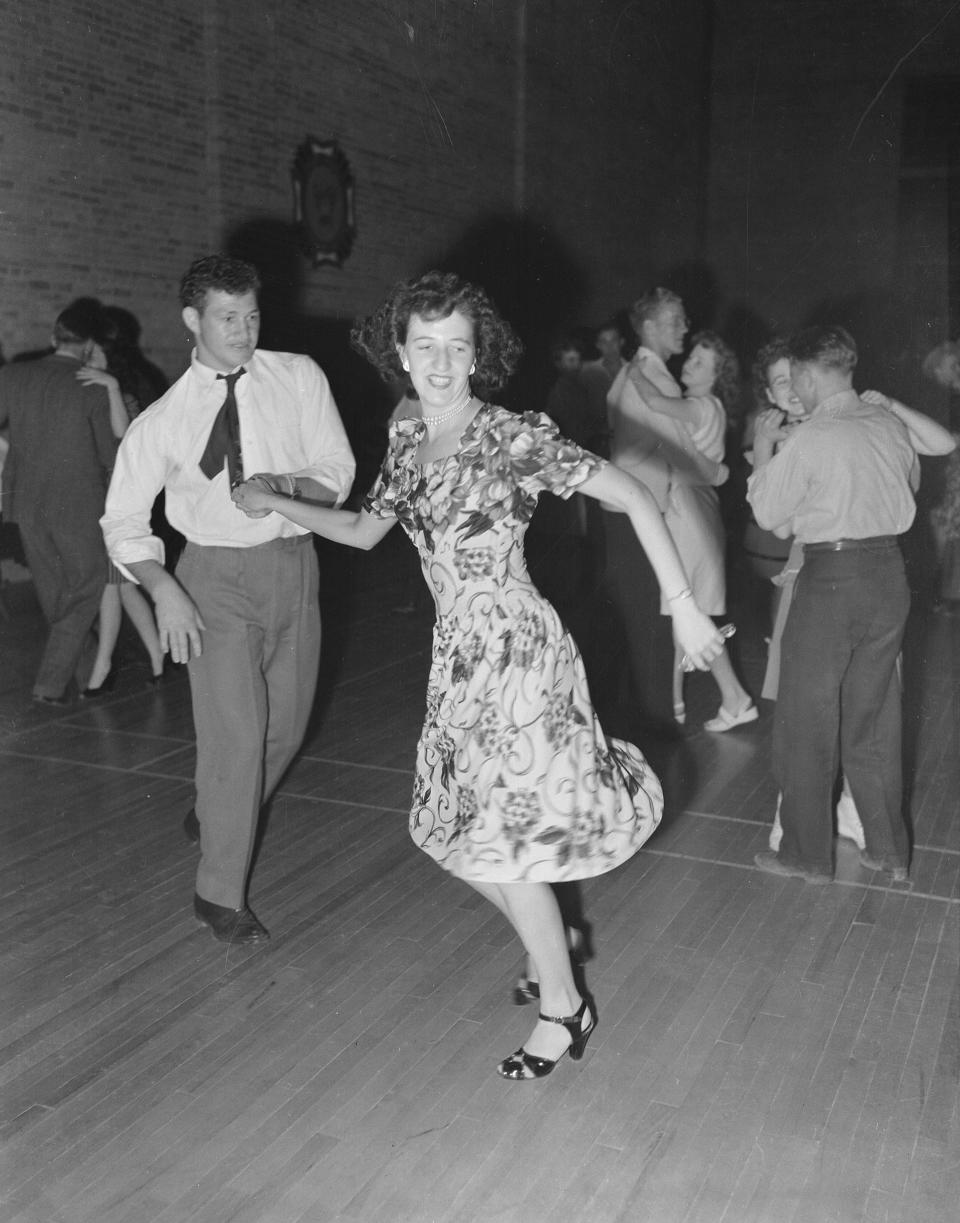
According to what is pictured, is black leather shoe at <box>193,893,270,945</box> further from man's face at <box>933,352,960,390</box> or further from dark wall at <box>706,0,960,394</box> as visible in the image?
dark wall at <box>706,0,960,394</box>

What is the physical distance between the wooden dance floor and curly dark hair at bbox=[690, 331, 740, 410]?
5.08 feet

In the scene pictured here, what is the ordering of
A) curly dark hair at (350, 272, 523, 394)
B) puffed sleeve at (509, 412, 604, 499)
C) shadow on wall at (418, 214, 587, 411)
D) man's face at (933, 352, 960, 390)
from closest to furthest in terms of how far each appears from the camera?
puffed sleeve at (509, 412, 604, 499) → curly dark hair at (350, 272, 523, 394) → man's face at (933, 352, 960, 390) → shadow on wall at (418, 214, 587, 411)

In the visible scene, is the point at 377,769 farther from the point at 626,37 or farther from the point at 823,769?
the point at 626,37

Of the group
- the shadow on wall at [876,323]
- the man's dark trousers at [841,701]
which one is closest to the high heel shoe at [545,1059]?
the man's dark trousers at [841,701]

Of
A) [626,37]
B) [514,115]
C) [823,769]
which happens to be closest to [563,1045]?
[823,769]

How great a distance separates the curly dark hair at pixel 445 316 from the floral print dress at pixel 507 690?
0.12 metres

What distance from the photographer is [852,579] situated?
358 centimetres

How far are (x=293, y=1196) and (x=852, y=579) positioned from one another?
7.18ft

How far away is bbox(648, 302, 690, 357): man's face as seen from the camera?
4.88 metres

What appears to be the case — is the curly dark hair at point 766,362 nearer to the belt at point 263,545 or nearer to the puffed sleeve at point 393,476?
the belt at point 263,545

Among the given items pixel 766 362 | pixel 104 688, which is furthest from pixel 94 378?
pixel 766 362

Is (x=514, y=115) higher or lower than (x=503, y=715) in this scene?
higher

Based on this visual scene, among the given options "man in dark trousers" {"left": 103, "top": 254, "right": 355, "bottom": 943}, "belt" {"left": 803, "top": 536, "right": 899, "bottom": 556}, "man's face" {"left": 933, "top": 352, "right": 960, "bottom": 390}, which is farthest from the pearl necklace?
"man's face" {"left": 933, "top": 352, "right": 960, "bottom": 390}

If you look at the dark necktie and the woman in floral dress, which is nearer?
the woman in floral dress
